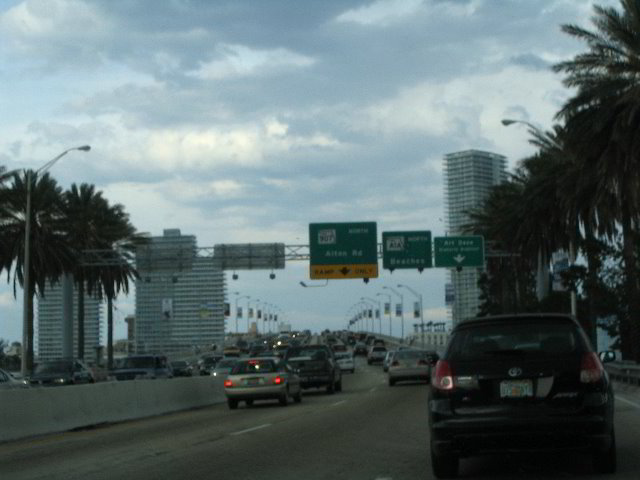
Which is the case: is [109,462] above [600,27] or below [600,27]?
below

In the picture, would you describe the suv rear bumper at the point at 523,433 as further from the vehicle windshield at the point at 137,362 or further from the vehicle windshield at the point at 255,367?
the vehicle windshield at the point at 137,362

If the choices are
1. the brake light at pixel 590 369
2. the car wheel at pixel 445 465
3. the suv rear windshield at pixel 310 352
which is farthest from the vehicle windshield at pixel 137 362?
the brake light at pixel 590 369

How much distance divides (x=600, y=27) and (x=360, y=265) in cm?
2707

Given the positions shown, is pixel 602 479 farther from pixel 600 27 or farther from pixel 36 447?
pixel 600 27

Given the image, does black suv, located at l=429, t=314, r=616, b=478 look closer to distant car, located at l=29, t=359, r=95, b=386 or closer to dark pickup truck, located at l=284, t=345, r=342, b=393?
dark pickup truck, located at l=284, t=345, r=342, b=393

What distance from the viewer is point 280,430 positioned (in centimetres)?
1975

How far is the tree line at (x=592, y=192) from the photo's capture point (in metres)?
33.9

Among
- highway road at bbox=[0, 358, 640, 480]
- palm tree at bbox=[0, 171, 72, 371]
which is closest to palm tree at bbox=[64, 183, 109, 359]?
palm tree at bbox=[0, 171, 72, 371]

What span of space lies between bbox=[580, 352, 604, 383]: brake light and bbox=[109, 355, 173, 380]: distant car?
2941 cm

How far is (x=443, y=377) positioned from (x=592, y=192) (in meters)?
32.5

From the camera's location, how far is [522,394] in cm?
1070

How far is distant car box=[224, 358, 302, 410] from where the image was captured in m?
29.4

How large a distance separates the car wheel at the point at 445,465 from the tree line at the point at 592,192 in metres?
23.2

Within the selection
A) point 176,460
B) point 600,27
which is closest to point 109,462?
point 176,460
